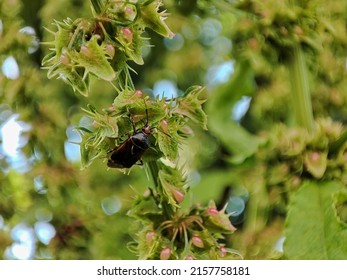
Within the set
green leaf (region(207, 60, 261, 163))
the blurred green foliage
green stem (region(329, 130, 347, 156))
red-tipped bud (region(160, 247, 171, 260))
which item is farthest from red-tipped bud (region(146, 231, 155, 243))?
green leaf (region(207, 60, 261, 163))

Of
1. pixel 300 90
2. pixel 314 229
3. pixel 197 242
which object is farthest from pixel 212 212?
pixel 300 90

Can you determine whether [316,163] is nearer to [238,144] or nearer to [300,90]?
[300,90]

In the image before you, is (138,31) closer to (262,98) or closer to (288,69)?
(288,69)

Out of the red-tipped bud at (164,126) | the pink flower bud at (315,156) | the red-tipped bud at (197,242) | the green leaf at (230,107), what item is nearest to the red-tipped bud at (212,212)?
the red-tipped bud at (197,242)

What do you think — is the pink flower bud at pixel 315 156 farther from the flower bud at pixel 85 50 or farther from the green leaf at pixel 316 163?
the flower bud at pixel 85 50

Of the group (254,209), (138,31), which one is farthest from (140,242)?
(254,209)

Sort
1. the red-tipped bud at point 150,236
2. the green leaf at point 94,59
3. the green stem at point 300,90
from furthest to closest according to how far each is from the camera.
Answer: the green stem at point 300,90, the red-tipped bud at point 150,236, the green leaf at point 94,59
